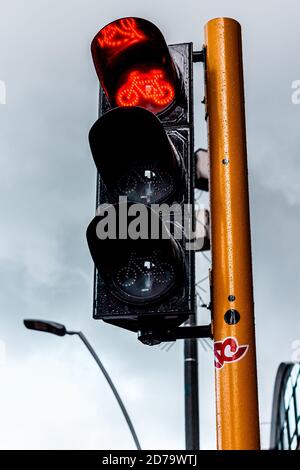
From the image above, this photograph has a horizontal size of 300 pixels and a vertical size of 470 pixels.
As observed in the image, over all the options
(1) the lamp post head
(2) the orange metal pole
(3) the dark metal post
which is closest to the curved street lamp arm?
(3) the dark metal post

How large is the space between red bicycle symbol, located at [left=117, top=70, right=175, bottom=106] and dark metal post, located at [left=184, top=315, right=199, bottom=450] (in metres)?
11.0

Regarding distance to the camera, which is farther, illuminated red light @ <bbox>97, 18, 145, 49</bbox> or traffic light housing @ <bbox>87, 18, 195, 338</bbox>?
illuminated red light @ <bbox>97, 18, 145, 49</bbox>

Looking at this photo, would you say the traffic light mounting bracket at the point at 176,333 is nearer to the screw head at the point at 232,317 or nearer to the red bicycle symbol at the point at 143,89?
the screw head at the point at 232,317

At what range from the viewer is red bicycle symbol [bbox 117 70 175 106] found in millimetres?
3641

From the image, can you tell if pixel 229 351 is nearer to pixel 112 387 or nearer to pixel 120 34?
pixel 120 34

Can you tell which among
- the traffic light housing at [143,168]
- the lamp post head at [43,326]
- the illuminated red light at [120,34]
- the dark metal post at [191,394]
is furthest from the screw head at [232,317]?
the dark metal post at [191,394]

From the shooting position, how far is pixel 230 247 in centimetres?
315

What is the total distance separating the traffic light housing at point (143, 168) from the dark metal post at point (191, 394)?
36.4ft

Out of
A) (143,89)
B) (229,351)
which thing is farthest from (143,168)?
(229,351)

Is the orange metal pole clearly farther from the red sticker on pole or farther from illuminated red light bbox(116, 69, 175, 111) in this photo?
illuminated red light bbox(116, 69, 175, 111)

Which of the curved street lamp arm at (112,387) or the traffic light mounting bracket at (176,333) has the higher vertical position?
the curved street lamp arm at (112,387)

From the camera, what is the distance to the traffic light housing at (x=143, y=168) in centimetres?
313
